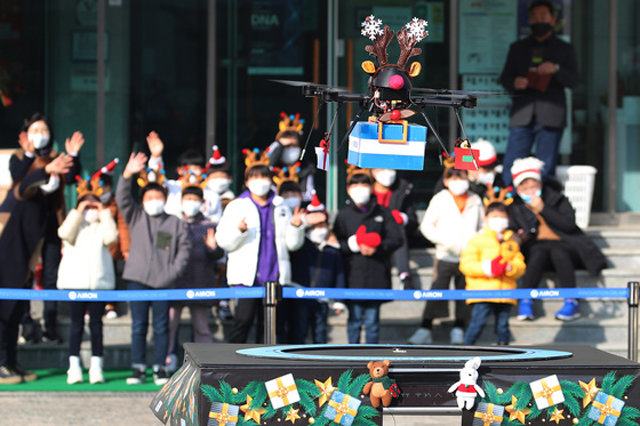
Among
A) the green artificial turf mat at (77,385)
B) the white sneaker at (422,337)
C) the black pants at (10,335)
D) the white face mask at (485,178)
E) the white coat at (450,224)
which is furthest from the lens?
the white face mask at (485,178)

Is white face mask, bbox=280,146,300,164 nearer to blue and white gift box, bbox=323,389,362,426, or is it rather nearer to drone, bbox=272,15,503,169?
drone, bbox=272,15,503,169

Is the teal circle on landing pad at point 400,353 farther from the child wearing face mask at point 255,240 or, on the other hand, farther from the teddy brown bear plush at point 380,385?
the child wearing face mask at point 255,240

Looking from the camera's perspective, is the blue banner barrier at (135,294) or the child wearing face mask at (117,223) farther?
the child wearing face mask at (117,223)

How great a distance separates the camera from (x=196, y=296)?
334 inches

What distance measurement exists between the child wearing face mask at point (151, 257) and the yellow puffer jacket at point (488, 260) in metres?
2.30

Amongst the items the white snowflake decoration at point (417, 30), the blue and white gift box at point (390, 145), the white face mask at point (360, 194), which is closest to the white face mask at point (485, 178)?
the white face mask at point (360, 194)

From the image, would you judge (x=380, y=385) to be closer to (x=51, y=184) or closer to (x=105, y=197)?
(x=51, y=184)

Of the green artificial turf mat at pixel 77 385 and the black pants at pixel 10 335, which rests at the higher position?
the black pants at pixel 10 335

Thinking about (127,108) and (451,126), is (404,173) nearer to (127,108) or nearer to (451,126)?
(451,126)

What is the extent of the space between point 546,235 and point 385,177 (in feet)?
5.11

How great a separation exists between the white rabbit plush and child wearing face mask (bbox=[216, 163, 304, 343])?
3.81m

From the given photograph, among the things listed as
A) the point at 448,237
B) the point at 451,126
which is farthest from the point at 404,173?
the point at 448,237

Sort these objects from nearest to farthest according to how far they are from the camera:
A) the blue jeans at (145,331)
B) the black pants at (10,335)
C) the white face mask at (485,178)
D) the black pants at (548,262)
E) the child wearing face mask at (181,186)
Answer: the black pants at (10,335) → the blue jeans at (145,331) → the child wearing face mask at (181,186) → the black pants at (548,262) → the white face mask at (485,178)

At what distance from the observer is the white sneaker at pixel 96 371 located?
9398mm
